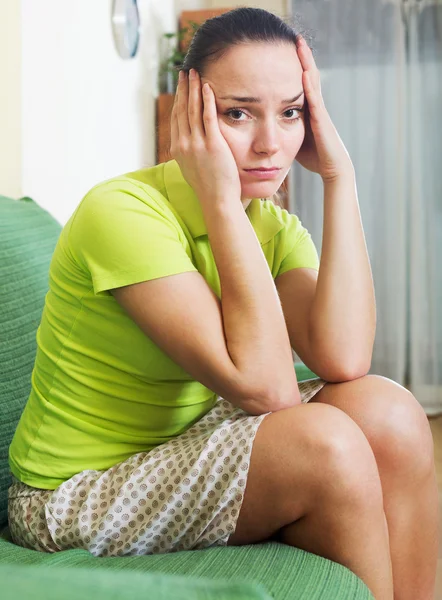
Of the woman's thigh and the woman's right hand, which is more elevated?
the woman's right hand

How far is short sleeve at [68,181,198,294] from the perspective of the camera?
1.04 metres

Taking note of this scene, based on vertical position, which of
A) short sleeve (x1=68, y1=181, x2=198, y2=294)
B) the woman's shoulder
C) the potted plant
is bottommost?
short sleeve (x1=68, y1=181, x2=198, y2=294)

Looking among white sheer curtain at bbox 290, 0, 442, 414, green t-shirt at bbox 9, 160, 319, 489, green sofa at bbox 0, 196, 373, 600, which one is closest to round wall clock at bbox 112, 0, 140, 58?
white sheer curtain at bbox 290, 0, 442, 414

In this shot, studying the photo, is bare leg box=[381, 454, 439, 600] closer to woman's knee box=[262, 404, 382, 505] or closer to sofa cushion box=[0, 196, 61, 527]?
woman's knee box=[262, 404, 382, 505]

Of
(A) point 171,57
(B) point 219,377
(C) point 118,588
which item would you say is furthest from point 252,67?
(A) point 171,57

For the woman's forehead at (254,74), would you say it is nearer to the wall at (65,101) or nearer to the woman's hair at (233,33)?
the woman's hair at (233,33)

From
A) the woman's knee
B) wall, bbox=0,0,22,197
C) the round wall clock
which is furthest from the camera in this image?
the round wall clock

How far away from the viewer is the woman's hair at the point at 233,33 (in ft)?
3.89

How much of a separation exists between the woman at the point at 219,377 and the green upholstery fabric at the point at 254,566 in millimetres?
52

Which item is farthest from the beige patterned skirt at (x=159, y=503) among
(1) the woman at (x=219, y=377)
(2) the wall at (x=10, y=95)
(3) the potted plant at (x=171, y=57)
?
(3) the potted plant at (x=171, y=57)

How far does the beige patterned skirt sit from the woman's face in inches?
16.5

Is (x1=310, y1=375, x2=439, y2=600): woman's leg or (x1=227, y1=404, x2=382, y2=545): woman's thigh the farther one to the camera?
(x1=310, y1=375, x2=439, y2=600): woman's leg

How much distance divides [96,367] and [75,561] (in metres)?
0.32

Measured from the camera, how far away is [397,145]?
3875 mm
